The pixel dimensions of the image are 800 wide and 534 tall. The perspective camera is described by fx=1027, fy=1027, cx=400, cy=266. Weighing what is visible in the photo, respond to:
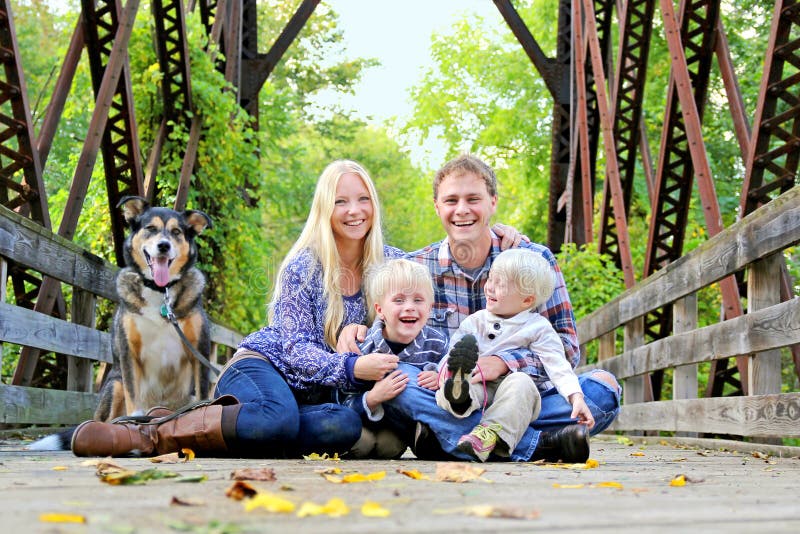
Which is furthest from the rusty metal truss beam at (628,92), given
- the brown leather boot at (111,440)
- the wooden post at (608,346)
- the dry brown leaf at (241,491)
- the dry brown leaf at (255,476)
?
the dry brown leaf at (241,491)

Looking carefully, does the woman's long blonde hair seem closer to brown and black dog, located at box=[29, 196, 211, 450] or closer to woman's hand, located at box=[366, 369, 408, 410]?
woman's hand, located at box=[366, 369, 408, 410]

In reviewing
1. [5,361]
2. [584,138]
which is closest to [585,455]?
[5,361]

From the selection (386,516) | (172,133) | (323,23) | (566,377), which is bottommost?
(386,516)

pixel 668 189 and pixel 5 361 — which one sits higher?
pixel 668 189

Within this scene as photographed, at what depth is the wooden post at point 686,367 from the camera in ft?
21.0

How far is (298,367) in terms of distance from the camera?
4.36 metres

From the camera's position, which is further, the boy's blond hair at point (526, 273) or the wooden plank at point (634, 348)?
the wooden plank at point (634, 348)

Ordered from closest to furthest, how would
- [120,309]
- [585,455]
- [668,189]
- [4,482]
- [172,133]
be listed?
1. [4,482]
2. [585,455]
3. [120,309]
4. [668,189]
5. [172,133]

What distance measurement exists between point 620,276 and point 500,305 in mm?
7306

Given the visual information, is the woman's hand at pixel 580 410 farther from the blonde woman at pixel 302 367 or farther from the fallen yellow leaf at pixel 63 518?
the fallen yellow leaf at pixel 63 518

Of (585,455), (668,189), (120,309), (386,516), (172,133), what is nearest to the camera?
(386,516)

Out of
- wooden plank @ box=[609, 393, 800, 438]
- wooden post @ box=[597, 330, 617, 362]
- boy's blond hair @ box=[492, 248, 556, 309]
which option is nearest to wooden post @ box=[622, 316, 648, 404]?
wooden plank @ box=[609, 393, 800, 438]

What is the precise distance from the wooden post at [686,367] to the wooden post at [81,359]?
158 inches

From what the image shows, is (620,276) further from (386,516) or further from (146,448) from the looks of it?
(386,516)
